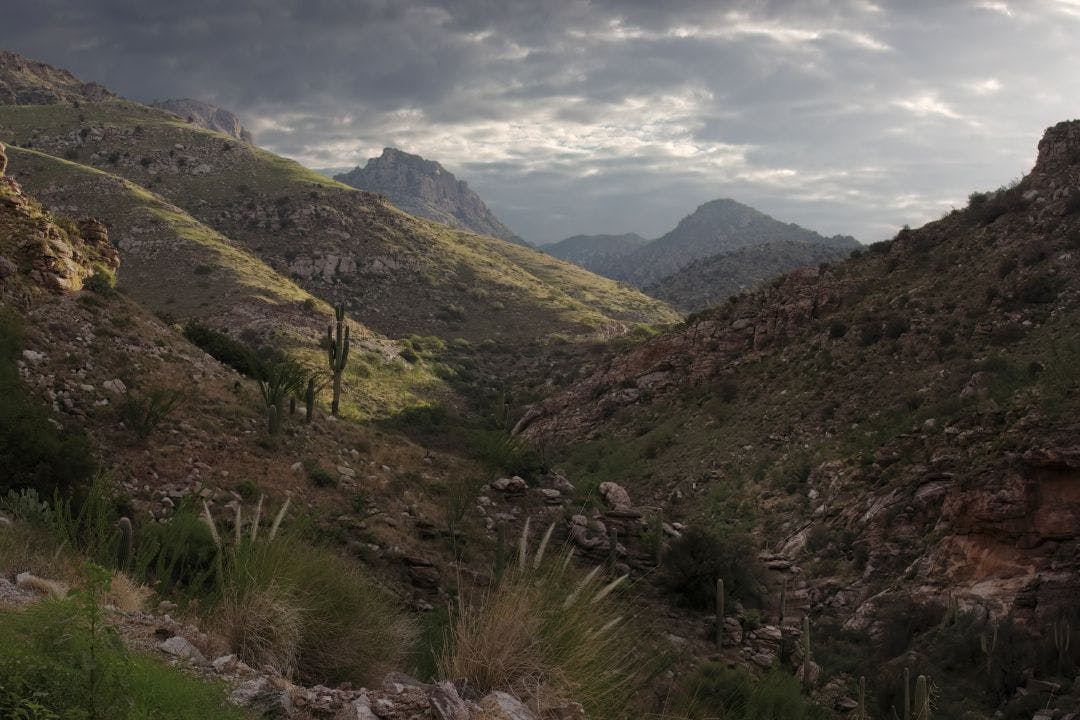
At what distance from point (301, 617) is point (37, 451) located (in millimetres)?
8185

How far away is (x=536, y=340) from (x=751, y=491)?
39.8m

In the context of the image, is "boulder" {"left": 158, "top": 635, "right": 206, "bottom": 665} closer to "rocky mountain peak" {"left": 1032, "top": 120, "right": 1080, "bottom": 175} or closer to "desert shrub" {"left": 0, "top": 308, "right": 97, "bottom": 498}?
"desert shrub" {"left": 0, "top": 308, "right": 97, "bottom": 498}

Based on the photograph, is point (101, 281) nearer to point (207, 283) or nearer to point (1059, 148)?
point (207, 283)

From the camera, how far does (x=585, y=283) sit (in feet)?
314

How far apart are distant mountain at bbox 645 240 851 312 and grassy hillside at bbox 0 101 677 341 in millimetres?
26127

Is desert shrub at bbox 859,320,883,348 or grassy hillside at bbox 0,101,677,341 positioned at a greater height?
grassy hillside at bbox 0,101,677,341

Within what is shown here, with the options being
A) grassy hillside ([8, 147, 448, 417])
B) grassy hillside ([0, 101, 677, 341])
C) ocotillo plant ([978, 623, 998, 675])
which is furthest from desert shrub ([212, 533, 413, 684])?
grassy hillside ([0, 101, 677, 341])

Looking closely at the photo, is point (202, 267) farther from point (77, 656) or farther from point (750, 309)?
point (77, 656)

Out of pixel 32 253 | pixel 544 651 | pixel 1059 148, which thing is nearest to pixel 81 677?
pixel 544 651

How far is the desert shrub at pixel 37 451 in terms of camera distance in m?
11.0

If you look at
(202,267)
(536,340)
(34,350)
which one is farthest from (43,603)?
(536,340)

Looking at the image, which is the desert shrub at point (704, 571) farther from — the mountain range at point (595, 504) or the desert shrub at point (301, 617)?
the desert shrub at point (301, 617)

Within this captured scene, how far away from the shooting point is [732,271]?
121 metres

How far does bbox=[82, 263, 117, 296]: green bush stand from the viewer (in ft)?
64.1
